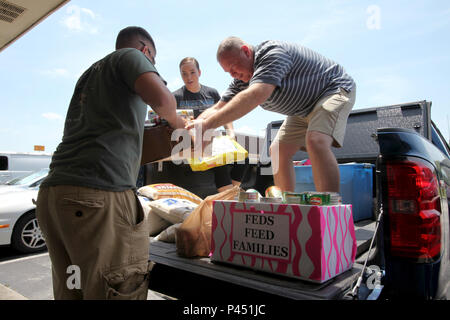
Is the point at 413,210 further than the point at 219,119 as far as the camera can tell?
No

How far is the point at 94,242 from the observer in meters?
1.19

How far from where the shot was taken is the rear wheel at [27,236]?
4.58m

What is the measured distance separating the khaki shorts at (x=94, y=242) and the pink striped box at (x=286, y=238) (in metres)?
0.39

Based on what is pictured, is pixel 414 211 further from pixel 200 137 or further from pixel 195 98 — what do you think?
pixel 195 98

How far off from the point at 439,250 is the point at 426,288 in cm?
14

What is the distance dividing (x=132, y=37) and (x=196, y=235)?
1.10 m

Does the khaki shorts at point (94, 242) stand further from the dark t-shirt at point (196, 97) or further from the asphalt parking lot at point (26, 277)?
the dark t-shirt at point (196, 97)

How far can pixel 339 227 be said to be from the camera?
133 cm

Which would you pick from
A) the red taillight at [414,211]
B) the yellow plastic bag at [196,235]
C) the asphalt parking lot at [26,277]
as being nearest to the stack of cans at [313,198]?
the red taillight at [414,211]

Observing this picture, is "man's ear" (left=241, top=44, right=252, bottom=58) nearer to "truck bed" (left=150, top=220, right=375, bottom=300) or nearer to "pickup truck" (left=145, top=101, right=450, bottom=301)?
"pickup truck" (left=145, top=101, right=450, bottom=301)

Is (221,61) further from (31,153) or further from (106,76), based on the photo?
(31,153)

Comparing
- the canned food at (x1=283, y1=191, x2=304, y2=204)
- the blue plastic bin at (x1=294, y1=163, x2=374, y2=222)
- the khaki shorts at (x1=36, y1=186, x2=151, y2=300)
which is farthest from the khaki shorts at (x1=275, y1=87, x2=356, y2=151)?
the khaki shorts at (x1=36, y1=186, x2=151, y2=300)
